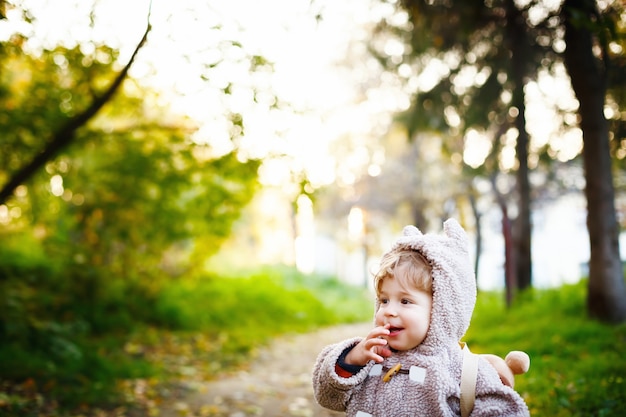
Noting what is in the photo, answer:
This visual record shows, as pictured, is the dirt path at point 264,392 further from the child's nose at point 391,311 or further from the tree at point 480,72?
the tree at point 480,72

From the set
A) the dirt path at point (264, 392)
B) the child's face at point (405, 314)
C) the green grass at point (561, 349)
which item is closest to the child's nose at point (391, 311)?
the child's face at point (405, 314)

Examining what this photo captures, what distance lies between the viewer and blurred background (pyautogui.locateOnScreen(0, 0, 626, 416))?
5.07 m

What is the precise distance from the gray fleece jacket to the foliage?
342 cm

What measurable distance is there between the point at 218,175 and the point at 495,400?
19.8 ft

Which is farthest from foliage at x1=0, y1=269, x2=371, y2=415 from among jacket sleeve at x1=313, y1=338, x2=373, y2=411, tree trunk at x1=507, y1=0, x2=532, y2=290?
tree trunk at x1=507, y1=0, x2=532, y2=290

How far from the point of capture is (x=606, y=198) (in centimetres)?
611

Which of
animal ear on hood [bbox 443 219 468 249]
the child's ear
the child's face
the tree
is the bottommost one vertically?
the child's ear

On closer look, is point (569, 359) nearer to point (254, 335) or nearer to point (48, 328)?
point (48, 328)

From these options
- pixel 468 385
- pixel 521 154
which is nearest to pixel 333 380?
pixel 468 385

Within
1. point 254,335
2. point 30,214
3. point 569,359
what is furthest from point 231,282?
point 569,359

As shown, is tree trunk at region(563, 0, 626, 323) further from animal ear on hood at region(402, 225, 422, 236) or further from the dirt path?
animal ear on hood at region(402, 225, 422, 236)

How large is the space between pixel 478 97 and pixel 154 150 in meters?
5.26

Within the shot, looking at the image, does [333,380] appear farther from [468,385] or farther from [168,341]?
[168,341]

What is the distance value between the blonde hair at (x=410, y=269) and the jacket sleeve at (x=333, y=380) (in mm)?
292
